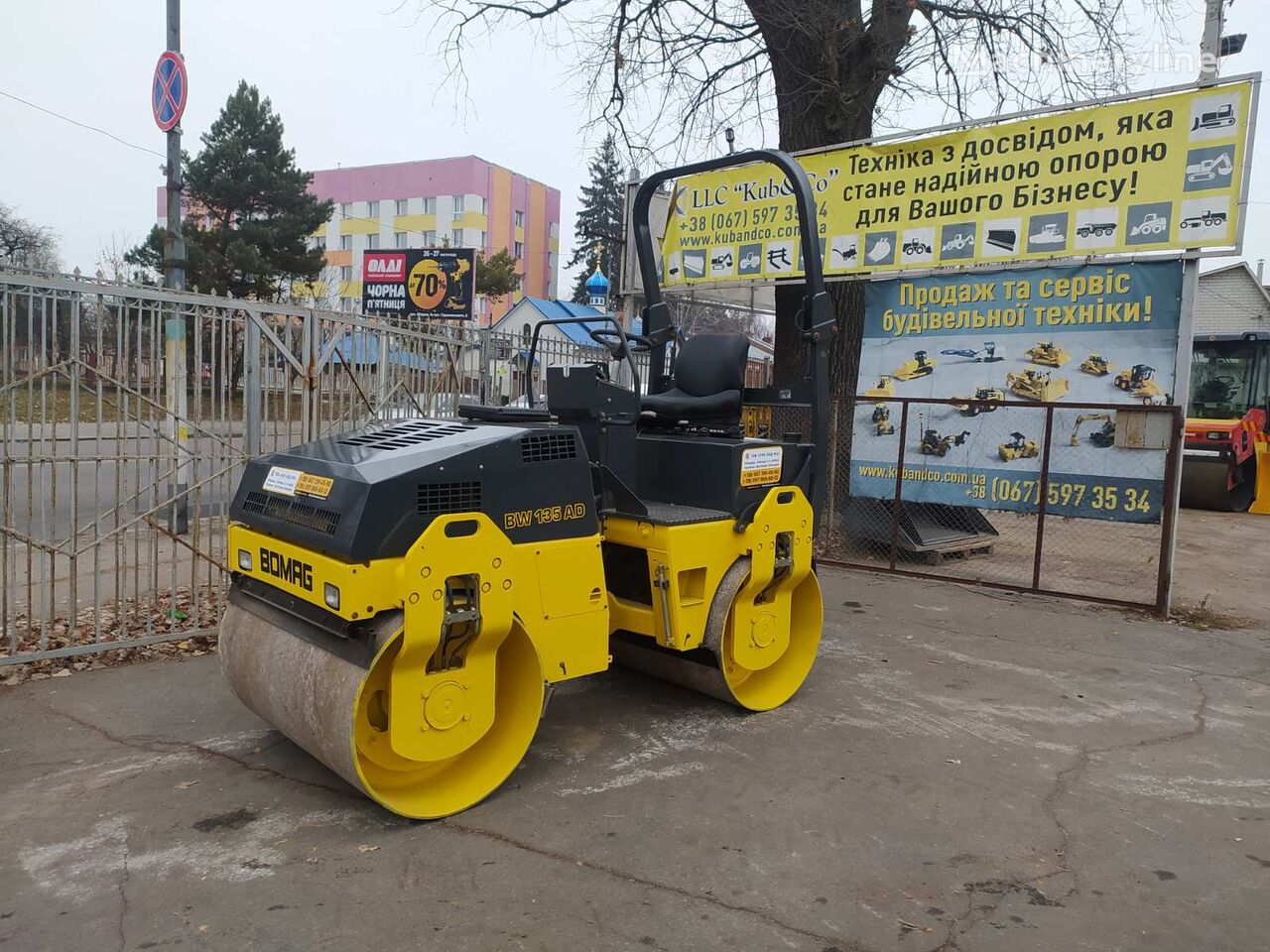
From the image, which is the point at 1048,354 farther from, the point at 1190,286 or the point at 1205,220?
the point at 1205,220

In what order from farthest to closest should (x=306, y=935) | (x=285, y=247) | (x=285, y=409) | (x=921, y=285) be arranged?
(x=285, y=247)
(x=921, y=285)
(x=285, y=409)
(x=306, y=935)

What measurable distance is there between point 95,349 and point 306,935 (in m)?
3.88

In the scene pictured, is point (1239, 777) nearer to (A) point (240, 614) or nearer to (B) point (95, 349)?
(A) point (240, 614)

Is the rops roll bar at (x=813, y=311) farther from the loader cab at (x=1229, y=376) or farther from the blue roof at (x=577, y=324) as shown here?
the loader cab at (x=1229, y=376)

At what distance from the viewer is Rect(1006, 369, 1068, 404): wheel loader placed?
25.5ft

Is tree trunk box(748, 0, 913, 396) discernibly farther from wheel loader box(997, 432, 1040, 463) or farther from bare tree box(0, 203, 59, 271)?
bare tree box(0, 203, 59, 271)

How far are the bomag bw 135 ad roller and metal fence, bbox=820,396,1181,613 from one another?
3697mm

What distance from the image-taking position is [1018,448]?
7.93 metres

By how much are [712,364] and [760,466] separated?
2.41 feet

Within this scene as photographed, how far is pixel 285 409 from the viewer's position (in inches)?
241

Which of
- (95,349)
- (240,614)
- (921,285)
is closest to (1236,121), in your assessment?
(921,285)

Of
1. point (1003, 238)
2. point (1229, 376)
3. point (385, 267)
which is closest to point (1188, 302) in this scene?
point (1003, 238)

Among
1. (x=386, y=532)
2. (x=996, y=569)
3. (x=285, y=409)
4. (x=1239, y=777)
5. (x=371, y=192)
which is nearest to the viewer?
(x=386, y=532)

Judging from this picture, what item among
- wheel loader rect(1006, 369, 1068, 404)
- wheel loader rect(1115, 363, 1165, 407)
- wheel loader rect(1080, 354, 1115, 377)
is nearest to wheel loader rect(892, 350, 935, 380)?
wheel loader rect(1006, 369, 1068, 404)
